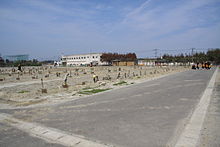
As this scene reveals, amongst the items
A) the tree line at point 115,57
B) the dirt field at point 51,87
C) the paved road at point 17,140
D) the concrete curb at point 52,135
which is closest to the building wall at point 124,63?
the tree line at point 115,57

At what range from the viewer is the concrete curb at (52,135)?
3.82m

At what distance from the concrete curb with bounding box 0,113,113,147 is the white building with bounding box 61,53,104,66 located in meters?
87.1

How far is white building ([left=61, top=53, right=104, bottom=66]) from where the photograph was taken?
9806 centimetres

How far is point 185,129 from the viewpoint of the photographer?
4445 mm

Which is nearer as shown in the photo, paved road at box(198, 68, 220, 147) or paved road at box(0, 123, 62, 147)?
Result: paved road at box(198, 68, 220, 147)

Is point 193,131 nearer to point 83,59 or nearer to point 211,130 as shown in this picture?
point 211,130

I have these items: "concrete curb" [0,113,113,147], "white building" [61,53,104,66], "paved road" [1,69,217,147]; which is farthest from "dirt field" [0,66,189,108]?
"white building" [61,53,104,66]

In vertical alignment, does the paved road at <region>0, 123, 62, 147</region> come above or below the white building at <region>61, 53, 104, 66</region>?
below

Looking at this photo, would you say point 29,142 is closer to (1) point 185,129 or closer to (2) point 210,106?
(1) point 185,129

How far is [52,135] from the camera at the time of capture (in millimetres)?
4328

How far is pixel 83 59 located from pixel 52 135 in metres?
105

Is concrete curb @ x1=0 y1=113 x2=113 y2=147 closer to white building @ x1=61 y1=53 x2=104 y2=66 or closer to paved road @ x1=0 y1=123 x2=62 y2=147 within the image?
paved road @ x1=0 y1=123 x2=62 y2=147

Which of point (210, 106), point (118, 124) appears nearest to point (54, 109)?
point (118, 124)

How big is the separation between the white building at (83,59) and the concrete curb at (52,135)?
87.1 meters
